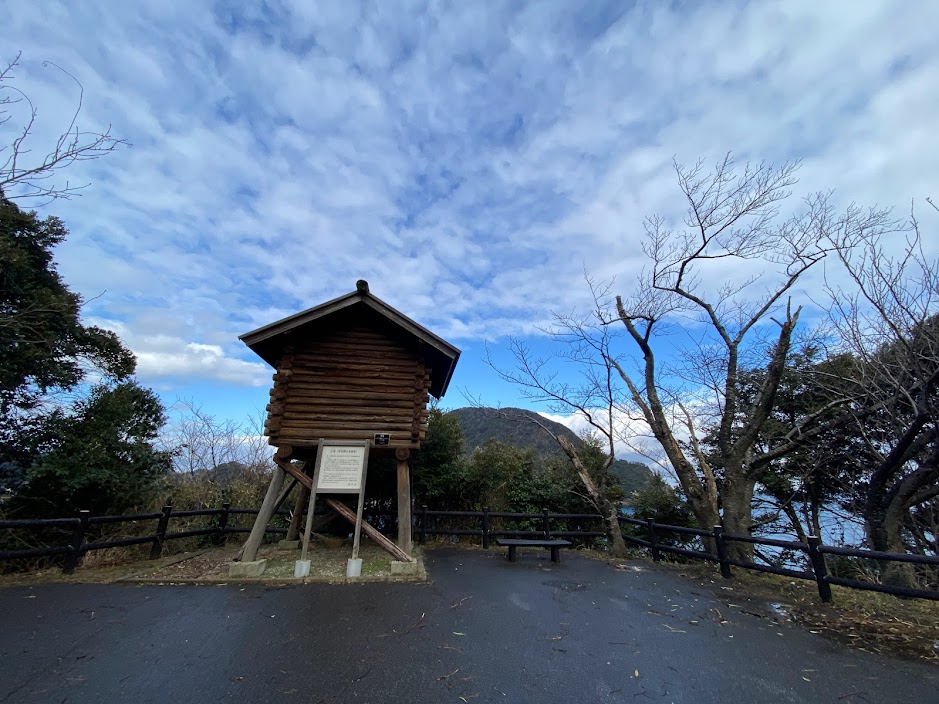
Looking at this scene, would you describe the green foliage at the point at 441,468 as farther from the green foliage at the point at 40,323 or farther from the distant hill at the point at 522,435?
the green foliage at the point at 40,323

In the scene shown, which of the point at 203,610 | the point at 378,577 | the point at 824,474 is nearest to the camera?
the point at 203,610

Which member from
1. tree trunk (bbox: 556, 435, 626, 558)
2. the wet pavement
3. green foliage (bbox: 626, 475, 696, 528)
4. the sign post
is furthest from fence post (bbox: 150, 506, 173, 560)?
green foliage (bbox: 626, 475, 696, 528)

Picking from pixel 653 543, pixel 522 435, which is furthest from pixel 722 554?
pixel 522 435

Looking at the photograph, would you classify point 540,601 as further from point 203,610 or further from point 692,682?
point 203,610

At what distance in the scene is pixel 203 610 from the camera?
5.29 meters

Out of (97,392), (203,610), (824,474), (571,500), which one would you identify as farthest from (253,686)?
(824,474)

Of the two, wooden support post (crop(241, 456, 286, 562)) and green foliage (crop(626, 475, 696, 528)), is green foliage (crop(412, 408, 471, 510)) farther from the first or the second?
green foliage (crop(626, 475, 696, 528))

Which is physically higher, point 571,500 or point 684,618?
point 571,500

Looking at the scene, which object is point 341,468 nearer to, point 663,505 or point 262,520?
Result: point 262,520

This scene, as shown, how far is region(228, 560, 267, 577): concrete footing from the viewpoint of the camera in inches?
267

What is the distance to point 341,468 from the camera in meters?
7.66

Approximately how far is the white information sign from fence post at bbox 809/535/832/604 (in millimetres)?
7493

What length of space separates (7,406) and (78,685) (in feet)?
28.2

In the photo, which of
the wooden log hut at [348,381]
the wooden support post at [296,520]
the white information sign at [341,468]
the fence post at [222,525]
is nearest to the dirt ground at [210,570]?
the wooden support post at [296,520]
